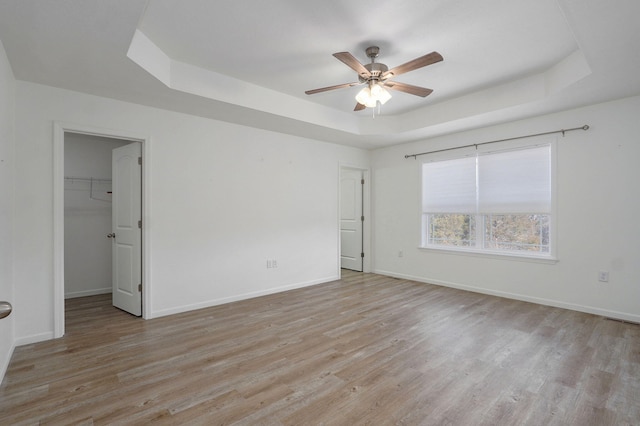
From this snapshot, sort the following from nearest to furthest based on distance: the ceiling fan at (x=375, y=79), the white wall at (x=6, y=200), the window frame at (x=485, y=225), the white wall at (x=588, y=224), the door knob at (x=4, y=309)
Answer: the door knob at (x=4, y=309), the white wall at (x=6, y=200), the ceiling fan at (x=375, y=79), the white wall at (x=588, y=224), the window frame at (x=485, y=225)

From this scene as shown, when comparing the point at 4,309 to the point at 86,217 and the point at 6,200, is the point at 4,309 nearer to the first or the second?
the point at 6,200

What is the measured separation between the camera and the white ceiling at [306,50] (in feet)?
7.36

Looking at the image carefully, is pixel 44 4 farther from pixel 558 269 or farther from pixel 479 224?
pixel 558 269

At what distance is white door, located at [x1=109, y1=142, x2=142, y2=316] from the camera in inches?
148

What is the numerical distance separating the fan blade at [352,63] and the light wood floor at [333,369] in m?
2.53

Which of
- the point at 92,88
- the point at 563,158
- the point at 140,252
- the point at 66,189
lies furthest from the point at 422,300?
the point at 66,189

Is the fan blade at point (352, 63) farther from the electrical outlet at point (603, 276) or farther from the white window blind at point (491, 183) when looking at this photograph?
the electrical outlet at point (603, 276)

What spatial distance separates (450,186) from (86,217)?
19.5ft

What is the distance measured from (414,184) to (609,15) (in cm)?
364

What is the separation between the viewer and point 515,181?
4.50 metres

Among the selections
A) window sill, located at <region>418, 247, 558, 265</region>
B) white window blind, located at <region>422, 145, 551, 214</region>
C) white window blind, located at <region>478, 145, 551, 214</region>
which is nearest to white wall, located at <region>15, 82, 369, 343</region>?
white window blind, located at <region>422, 145, 551, 214</region>

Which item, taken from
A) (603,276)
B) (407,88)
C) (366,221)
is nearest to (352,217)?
(366,221)

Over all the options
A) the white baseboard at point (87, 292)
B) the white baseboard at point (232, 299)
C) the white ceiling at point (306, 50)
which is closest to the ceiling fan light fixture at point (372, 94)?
the white ceiling at point (306, 50)

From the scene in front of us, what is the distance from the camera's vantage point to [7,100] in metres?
2.63
